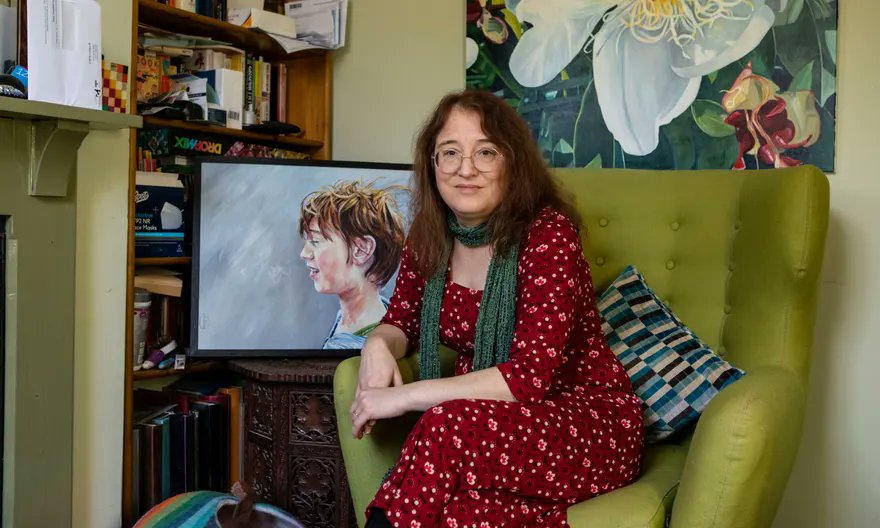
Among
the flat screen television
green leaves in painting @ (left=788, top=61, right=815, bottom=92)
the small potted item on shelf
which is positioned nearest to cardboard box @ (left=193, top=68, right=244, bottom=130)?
the flat screen television

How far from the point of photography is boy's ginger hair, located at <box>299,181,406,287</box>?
2.33 metres

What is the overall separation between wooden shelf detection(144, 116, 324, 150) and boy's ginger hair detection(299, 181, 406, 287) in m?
0.40

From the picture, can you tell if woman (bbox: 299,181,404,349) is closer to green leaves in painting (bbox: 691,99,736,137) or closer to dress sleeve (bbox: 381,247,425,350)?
dress sleeve (bbox: 381,247,425,350)

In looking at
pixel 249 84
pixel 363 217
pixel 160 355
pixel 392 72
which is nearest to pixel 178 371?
pixel 160 355

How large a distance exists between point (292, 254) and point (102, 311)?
58 cm

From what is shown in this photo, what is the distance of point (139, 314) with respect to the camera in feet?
7.30

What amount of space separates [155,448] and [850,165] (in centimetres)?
194

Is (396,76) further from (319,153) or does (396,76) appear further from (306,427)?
(306,427)

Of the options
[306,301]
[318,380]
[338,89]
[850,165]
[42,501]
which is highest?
[338,89]

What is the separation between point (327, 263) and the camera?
2.33m

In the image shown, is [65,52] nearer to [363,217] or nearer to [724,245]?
[363,217]

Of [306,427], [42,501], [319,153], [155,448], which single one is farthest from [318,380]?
[319,153]

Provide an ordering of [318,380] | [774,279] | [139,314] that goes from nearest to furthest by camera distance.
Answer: [774,279], [318,380], [139,314]

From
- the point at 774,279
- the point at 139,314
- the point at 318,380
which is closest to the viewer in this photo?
the point at 774,279
